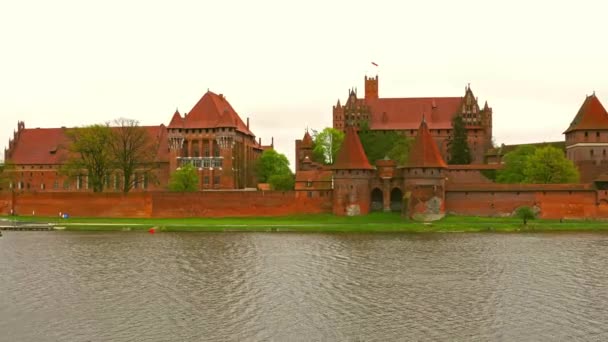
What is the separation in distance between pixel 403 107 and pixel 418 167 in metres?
29.3

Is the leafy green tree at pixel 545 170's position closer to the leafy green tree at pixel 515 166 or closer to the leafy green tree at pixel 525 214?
the leafy green tree at pixel 515 166

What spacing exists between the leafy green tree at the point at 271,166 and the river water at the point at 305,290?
3287 cm

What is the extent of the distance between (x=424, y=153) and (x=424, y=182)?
207 cm

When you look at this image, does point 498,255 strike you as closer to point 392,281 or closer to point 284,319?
point 392,281

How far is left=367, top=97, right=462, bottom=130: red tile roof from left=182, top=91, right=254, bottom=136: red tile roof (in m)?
16.4

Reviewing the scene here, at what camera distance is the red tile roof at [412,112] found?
7381 centimetres

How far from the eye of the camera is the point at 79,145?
56.3 metres

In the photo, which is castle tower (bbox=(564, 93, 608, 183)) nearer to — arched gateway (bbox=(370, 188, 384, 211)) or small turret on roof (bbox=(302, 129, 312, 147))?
arched gateway (bbox=(370, 188, 384, 211))

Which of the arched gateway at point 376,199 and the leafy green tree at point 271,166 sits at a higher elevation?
the leafy green tree at point 271,166

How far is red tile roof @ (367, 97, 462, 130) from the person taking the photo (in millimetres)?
73812

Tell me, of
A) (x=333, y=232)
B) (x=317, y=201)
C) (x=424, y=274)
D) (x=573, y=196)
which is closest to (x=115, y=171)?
(x=317, y=201)

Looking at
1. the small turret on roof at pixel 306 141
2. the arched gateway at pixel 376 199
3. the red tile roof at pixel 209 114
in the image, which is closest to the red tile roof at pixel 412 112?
the small turret on roof at pixel 306 141

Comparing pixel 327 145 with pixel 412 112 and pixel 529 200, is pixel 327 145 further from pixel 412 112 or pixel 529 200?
pixel 529 200

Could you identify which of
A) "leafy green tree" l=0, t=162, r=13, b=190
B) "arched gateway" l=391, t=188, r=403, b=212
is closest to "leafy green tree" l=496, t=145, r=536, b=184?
"arched gateway" l=391, t=188, r=403, b=212
